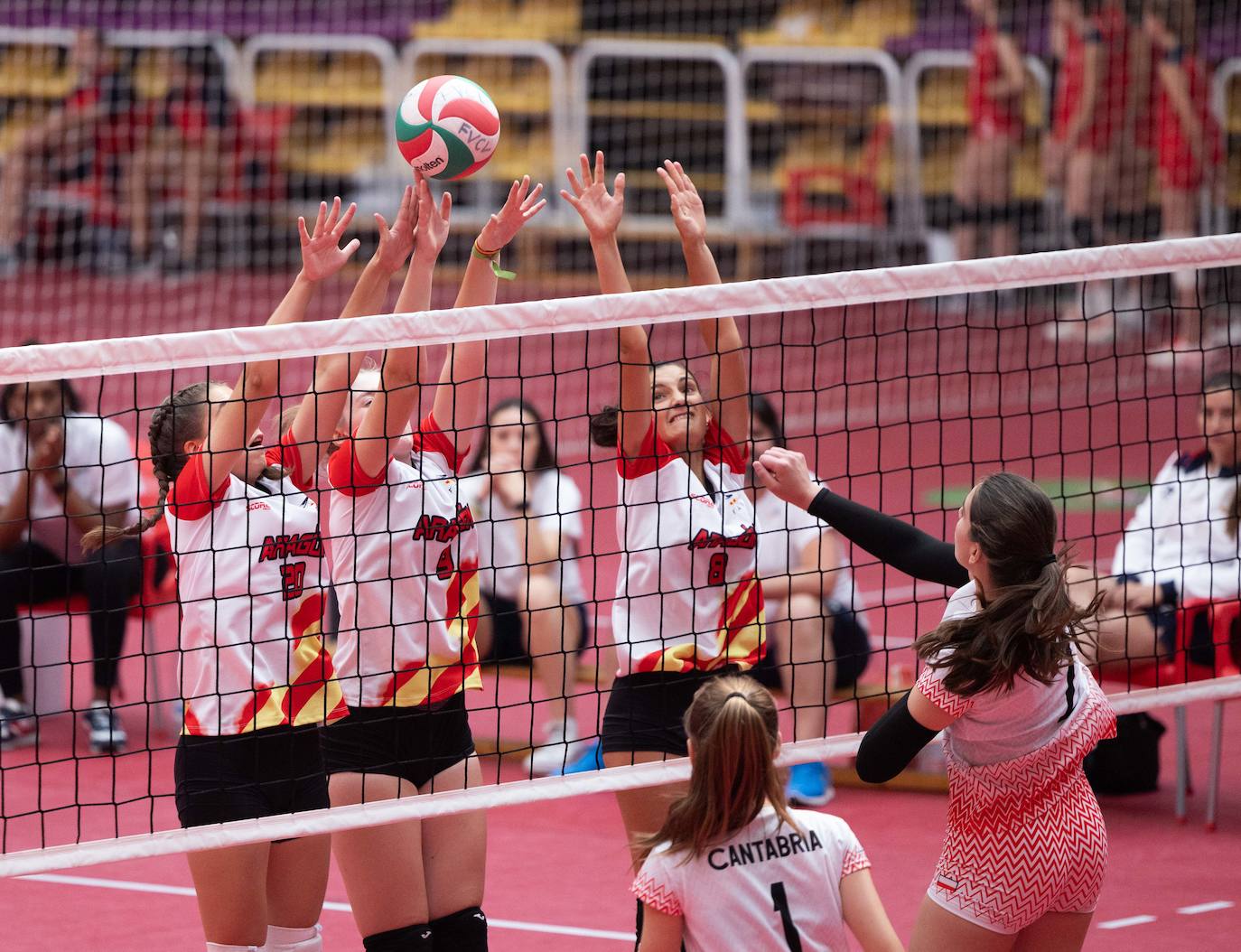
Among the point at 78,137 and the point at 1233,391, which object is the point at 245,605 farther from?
the point at 78,137

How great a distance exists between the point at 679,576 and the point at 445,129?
133cm

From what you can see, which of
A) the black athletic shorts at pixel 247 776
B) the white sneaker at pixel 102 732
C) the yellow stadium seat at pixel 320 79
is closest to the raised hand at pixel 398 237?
the black athletic shorts at pixel 247 776

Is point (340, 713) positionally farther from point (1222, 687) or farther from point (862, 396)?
point (862, 396)

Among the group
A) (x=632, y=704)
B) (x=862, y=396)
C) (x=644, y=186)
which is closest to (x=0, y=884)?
(x=632, y=704)

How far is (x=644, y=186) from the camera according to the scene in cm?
1630

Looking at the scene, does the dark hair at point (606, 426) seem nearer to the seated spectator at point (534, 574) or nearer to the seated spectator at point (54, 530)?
the seated spectator at point (534, 574)

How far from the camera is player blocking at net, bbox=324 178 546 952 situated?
13.8 feet

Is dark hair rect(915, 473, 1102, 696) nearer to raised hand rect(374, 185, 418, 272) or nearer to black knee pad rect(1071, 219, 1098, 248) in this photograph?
raised hand rect(374, 185, 418, 272)

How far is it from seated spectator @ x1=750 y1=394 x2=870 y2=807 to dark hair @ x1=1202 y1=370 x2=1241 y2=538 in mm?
1319

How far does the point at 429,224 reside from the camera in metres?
4.42

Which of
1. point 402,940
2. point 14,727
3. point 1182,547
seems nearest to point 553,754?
point 14,727

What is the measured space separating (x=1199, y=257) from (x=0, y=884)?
13.4 ft

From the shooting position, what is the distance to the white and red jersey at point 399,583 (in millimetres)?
4355

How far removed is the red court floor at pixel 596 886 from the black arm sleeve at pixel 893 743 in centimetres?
182
